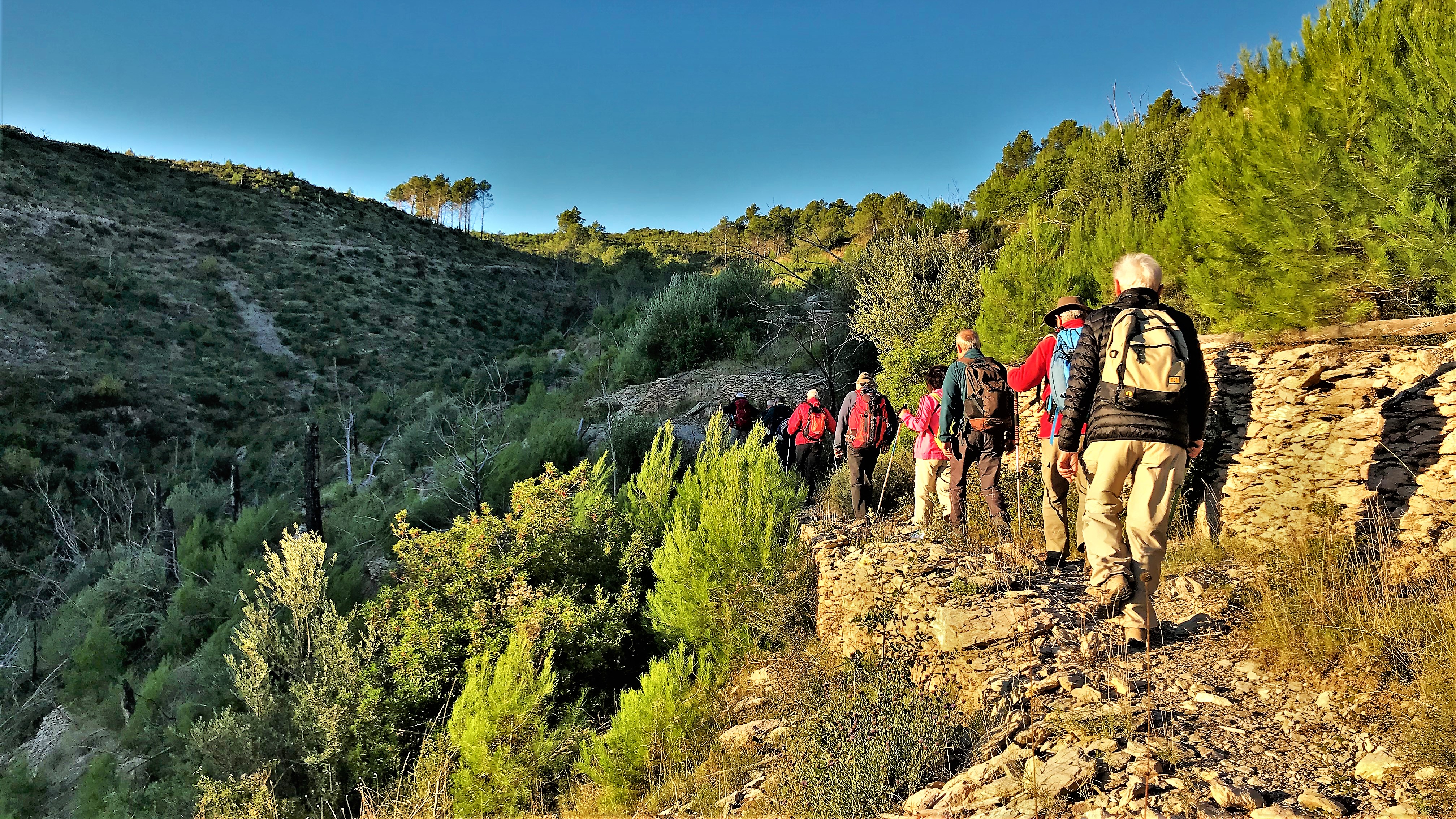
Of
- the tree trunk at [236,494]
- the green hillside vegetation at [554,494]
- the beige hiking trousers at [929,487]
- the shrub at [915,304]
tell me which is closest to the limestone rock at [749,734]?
the green hillside vegetation at [554,494]

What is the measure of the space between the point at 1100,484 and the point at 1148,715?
104 centimetres

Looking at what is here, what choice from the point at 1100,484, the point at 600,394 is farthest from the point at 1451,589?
the point at 600,394

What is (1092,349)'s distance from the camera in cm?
329

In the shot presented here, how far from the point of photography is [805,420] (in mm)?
8812

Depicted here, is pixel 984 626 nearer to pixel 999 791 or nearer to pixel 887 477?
pixel 999 791

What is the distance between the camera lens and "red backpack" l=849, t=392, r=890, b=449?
22.1 feet

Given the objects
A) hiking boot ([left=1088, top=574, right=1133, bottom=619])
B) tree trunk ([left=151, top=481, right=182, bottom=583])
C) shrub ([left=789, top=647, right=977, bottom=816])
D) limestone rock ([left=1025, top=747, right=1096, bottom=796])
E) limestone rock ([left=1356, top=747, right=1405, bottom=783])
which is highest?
hiking boot ([left=1088, top=574, right=1133, bottom=619])

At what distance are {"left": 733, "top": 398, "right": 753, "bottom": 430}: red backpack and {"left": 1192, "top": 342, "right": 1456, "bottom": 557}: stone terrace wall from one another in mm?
6266

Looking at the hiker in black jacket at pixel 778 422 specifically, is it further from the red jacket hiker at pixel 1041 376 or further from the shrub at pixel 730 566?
the red jacket hiker at pixel 1041 376

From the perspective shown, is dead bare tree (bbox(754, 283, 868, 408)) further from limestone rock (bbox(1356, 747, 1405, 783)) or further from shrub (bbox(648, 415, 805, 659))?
limestone rock (bbox(1356, 747, 1405, 783))

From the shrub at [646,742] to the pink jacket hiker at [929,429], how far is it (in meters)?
2.76

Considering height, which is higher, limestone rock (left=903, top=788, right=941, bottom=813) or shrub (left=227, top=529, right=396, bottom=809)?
limestone rock (left=903, top=788, right=941, bottom=813)

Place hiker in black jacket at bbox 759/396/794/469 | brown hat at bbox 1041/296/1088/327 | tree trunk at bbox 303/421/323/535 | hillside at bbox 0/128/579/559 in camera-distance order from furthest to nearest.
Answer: hillside at bbox 0/128/579/559 → tree trunk at bbox 303/421/323/535 → hiker in black jacket at bbox 759/396/794/469 → brown hat at bbox 1041/296/1088/327

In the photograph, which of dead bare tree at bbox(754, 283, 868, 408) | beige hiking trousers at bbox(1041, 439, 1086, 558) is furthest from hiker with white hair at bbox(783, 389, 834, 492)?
beige hiking trousers at bbox(1041, 439, 1086, 558)
